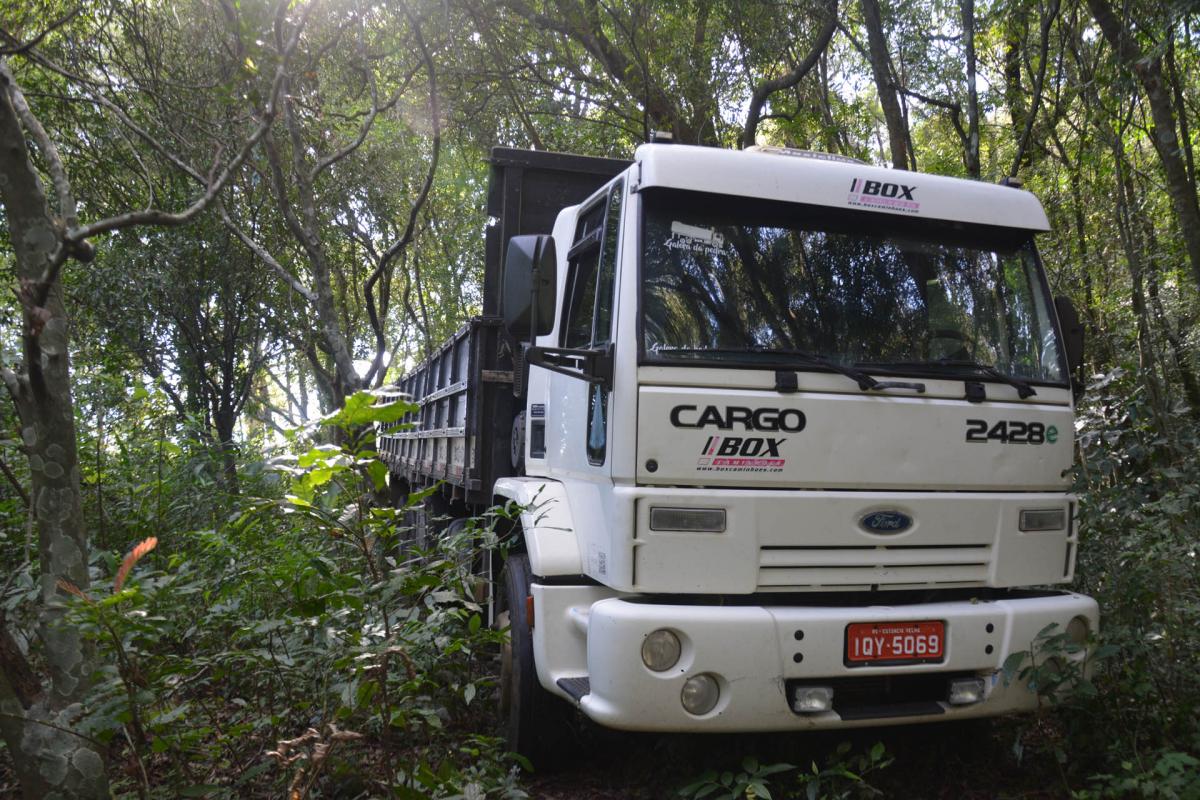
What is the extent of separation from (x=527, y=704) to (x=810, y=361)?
1.87 metres

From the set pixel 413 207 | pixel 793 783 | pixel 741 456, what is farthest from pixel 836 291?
pixel 413 207

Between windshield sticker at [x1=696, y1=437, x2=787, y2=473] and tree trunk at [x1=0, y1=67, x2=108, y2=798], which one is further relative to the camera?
windshield sticker at [x1=696, y1=437, x2=787, y2=473]

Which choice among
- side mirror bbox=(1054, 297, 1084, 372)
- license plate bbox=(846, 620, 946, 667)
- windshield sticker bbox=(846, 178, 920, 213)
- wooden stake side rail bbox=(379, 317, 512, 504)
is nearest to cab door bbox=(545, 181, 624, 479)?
wooden stake side rail bbox=(379, 317, 512, 504)

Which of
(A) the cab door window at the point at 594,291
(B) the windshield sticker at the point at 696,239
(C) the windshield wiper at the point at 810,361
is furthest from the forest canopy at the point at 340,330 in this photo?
(B) the windshield sticker at the point at 696,239

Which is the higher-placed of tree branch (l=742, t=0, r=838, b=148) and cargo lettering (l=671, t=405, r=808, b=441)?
tree branch (l=742, t=0, r=838, b=148)

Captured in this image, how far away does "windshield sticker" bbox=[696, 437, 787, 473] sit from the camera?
3605 millimetres

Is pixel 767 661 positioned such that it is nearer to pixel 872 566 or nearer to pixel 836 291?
pixel 872 566

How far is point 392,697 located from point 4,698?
1.36m

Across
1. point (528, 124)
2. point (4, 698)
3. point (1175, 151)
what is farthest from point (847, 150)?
point (4, 698)

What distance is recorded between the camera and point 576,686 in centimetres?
374

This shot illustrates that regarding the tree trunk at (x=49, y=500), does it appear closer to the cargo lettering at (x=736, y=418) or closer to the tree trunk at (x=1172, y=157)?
the cargo lettering at (x=736, y=418)

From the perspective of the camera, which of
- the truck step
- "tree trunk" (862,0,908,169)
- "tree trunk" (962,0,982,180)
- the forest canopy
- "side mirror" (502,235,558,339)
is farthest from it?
"tree trunk" (962,0,982,180)

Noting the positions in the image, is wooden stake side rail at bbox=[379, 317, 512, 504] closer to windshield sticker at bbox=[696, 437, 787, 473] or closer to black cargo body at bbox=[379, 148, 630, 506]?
black cargo body at bbox=[379, 148, 630, 506]

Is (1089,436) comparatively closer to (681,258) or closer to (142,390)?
(681,258)
